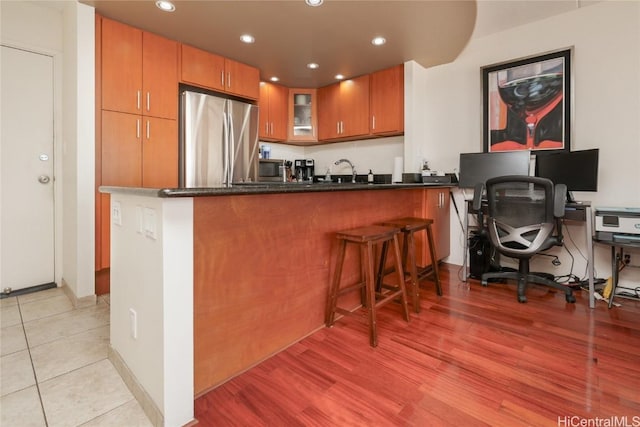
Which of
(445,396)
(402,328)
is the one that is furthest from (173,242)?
(402,328)

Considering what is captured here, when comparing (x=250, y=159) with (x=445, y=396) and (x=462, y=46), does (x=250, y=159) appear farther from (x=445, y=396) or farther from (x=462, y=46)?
(x=445, y=396)

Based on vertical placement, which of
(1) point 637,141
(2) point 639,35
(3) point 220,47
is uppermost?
(3) point 220,47

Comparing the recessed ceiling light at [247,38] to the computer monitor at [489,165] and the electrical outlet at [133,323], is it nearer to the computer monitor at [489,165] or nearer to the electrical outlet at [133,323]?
the computer monitor at [489,165]

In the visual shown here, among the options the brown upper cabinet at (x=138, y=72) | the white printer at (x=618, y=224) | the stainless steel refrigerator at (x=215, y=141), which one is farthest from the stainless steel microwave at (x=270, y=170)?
the white printer at (x=618, y=224)

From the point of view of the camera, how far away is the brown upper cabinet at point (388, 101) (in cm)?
366

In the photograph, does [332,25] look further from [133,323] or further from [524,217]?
[133,323]

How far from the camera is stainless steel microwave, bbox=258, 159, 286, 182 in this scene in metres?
4.21

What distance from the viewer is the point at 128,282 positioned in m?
1.36

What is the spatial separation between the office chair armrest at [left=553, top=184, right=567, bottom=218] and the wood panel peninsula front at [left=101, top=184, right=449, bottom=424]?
4.99ft

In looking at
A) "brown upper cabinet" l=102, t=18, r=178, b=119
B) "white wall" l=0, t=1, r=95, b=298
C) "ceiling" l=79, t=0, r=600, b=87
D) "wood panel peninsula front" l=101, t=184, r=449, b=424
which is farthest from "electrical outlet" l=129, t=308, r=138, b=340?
"ceiling" l=79, t=0, r=600, b=87

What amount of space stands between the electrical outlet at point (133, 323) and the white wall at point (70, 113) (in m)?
1.46

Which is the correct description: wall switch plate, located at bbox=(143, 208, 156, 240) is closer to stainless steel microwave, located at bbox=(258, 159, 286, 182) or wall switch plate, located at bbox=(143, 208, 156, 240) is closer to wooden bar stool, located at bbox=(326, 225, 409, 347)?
wooden bar stool, located at bbox=(326, 225, 409, 347)

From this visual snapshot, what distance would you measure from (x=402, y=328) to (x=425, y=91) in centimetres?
298

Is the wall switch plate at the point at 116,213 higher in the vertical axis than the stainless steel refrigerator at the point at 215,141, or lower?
lower
